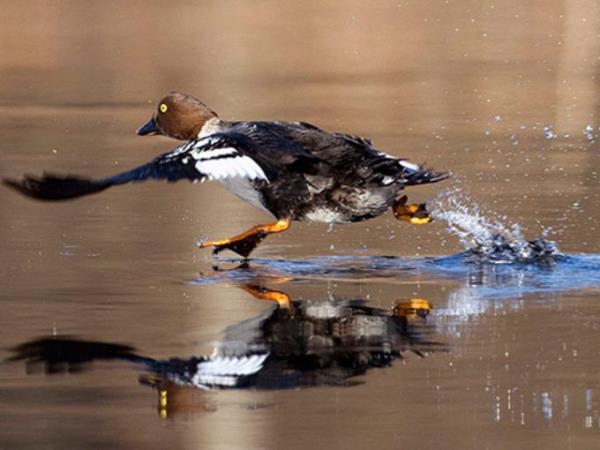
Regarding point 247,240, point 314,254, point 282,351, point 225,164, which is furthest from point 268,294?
point 282,351

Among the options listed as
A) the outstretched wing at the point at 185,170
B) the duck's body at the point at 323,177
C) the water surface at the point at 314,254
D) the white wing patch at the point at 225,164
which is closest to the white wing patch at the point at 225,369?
the water surface at the point at 314,254

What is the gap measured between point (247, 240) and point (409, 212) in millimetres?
830

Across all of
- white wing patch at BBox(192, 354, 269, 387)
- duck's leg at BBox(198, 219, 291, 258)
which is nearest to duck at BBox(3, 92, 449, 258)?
duck's leg at BBox(198, 219, 291, 258)

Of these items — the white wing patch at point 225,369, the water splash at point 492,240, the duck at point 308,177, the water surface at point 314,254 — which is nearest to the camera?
the water surface at point 314,254

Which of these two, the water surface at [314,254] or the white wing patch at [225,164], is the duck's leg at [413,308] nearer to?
the water surface at [314,254]

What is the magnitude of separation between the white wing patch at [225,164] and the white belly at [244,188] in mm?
419

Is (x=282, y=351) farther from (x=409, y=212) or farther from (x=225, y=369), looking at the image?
(x=409, y=212)

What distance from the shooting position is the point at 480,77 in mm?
18688

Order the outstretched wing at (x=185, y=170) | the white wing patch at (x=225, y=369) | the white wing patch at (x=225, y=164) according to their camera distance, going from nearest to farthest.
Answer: the white wing patch at (x=225, y=369) < the outstretched wing at (x=185, y=170) < the white wing patch at (x=225, y=164)

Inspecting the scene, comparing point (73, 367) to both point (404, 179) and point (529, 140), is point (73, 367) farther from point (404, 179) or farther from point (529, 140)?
point (529, 140)

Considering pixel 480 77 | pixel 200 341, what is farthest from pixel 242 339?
pixel 480 77

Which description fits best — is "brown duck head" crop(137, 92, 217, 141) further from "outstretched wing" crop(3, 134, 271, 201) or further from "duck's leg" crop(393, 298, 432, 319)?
"duck's leg" crop(393, 298, 432, 319)

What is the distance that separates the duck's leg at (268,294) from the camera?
330 inches

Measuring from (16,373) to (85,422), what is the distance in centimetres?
82
